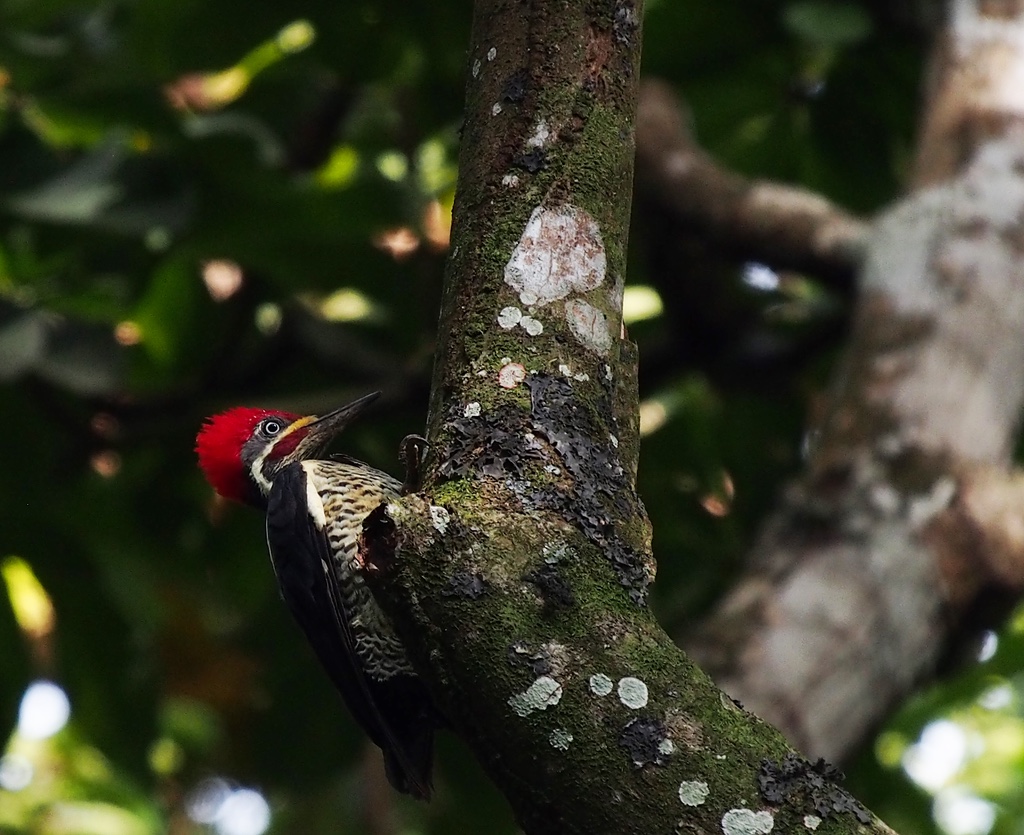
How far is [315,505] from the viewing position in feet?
11.7

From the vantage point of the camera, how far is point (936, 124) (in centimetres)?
462

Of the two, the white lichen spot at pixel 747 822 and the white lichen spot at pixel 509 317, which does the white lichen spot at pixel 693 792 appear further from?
the white lichen spot at pixel 509 317

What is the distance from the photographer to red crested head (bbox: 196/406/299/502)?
13.6 ft

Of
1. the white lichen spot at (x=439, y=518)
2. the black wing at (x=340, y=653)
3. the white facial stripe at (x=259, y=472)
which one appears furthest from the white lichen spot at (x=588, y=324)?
the white facial stripe at (x=259, y=472)

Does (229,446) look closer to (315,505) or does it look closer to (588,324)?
(315,505)

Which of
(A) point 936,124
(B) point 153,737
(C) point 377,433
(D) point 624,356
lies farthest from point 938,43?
(B) point 153,737

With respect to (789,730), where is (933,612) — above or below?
above

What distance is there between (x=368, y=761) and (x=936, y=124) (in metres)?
3.14

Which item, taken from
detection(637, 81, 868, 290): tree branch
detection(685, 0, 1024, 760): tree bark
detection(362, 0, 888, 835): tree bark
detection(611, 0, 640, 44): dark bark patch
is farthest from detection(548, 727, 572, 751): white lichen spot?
detection(637, 81, 868, 290): tree branch

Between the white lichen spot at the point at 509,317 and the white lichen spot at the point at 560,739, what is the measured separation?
0.61 meters

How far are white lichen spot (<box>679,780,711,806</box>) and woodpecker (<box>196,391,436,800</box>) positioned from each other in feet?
4.89

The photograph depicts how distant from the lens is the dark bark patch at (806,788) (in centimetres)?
169

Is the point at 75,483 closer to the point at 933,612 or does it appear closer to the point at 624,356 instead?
the point at 933,612

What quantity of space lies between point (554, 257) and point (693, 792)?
31.6 inches
